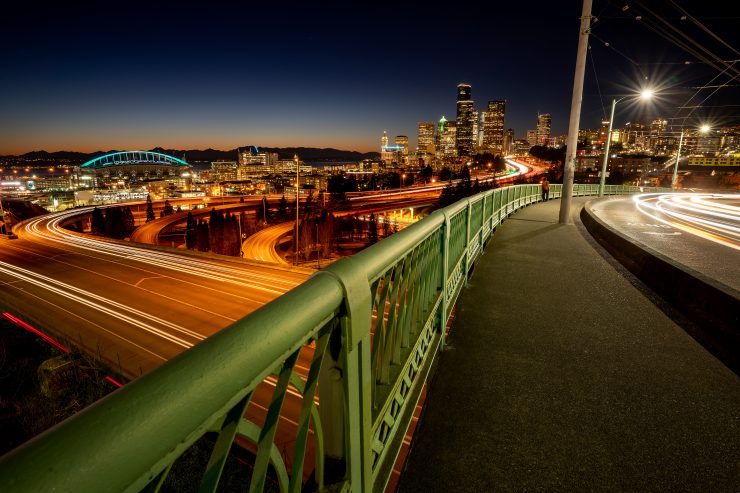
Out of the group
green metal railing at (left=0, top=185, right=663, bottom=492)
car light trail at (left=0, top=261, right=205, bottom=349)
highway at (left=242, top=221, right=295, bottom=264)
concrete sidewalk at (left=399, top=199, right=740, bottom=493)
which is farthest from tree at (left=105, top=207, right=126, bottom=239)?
green metal railing at (left=0, top=185, right=663, bottom=492)

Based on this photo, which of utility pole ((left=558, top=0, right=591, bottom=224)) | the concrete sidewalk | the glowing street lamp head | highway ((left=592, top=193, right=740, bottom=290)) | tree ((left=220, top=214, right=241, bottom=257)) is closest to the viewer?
the concrete sidewalk

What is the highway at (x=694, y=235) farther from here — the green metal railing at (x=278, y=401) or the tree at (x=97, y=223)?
the tree at (x=97, y=223)

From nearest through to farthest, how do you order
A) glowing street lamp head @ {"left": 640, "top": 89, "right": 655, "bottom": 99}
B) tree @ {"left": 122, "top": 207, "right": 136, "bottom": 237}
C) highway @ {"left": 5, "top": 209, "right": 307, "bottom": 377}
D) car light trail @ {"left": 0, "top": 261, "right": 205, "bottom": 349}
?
highway @ {"left": 5, "top": 209, "right": 307, "bottom": 377}
car light trail @ {"left": 0, "top": 261, "right": 205, "bottom": 349}
glowing street lamp head @ {"left": 640, "top": 89, "right": 655, "bottom": 99}
tree @ {"left": 122, "top": 207, "right": 136, "bottom": 237}

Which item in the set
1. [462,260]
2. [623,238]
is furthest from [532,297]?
[623,238]

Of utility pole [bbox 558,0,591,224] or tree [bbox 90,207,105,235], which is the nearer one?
utility pole [bbox 558,0,591,224]

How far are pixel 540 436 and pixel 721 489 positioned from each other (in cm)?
104

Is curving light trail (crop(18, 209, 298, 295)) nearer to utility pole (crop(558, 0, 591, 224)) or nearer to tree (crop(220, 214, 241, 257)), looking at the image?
utility pole (crop(558, 0, 591, 224))

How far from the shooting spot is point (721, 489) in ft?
7.43

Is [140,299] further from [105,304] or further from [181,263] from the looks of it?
[181,263]

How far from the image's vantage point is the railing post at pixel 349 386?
4.83 ft

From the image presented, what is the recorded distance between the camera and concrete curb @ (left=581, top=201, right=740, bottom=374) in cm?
388

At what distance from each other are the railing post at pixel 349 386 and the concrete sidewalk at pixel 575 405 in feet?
3.09

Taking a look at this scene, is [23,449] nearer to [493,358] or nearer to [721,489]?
[721,489]

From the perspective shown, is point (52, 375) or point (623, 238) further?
point (52, 375)
